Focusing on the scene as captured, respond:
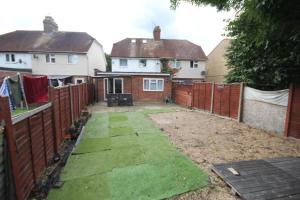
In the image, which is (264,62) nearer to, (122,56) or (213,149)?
(213,149)

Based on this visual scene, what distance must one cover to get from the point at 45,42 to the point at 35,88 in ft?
53.0

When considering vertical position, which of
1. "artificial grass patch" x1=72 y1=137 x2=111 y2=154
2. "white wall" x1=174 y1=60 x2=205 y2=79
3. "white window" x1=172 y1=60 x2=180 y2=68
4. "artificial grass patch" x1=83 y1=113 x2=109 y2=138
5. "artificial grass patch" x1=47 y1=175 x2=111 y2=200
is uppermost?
"white window" x1=172 y1=60 x2=180 y2=68

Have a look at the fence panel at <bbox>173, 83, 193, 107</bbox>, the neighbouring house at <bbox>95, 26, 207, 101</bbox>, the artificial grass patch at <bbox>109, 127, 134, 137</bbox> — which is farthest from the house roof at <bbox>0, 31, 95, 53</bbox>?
the artificial grass patch at <bbox>109, 127, 134, 137</bbox>

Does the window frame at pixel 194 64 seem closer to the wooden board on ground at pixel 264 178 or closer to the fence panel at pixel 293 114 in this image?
the fence panel at pixel 293 114

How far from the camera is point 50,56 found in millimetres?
19656

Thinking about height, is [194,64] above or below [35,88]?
above

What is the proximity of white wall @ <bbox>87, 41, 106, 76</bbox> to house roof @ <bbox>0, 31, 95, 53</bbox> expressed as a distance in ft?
3.01

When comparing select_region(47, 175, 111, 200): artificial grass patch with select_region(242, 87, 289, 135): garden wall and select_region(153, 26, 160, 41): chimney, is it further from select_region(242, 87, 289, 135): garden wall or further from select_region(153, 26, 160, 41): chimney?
select_region(153, 26, 160, 41): chimney

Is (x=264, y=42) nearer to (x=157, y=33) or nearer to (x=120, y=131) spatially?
(x=120, y=131)

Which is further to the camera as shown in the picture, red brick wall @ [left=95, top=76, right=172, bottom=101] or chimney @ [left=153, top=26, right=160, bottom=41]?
chimney @ [left=153, top=26, right=160, bottom=41]

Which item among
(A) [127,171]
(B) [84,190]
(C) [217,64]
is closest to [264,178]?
(A) [127,171]

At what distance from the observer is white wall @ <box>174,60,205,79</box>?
22266 mm

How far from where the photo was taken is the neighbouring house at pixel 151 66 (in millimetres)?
17812

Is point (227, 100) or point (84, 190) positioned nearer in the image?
point (84, 190)
